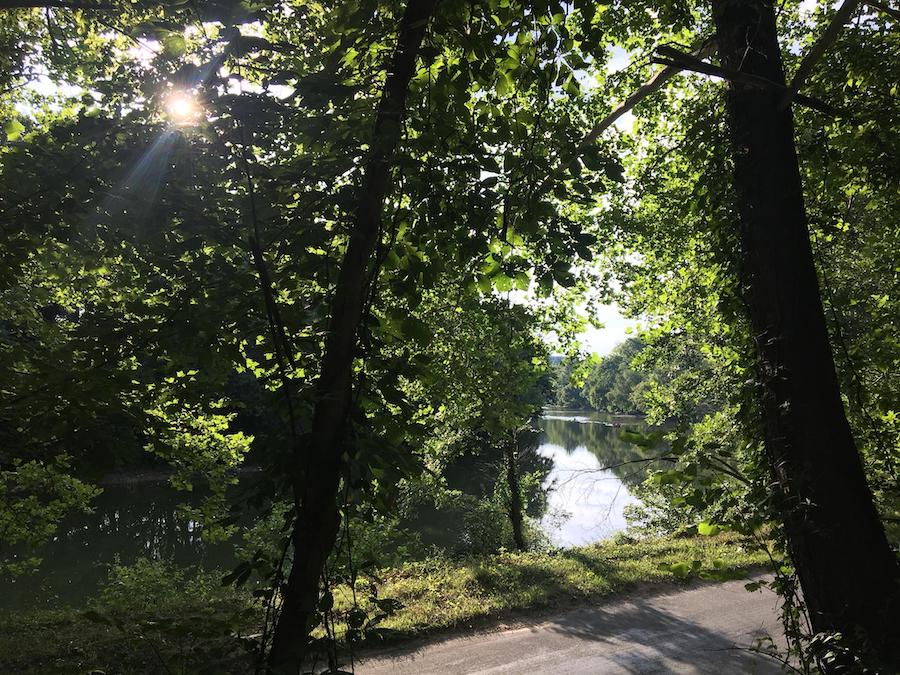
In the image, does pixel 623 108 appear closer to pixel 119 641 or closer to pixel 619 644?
pixel 619 644

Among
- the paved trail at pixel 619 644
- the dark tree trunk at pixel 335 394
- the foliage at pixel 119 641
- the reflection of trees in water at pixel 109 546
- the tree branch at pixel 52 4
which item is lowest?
the reflection of trees in water at pixel 109 546

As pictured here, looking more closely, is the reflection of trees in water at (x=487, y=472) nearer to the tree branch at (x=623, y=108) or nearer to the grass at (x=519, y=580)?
the grass at (x=519, y=580)

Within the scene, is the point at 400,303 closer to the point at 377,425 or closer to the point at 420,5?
the point at 377,425

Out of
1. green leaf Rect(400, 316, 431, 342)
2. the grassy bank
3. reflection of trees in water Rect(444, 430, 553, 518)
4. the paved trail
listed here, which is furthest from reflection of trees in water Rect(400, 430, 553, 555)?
green leaf Rect(400, 316, 431, 342)

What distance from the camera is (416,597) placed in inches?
264

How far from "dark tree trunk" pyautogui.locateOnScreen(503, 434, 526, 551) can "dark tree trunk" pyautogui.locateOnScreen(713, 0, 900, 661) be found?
944 cm

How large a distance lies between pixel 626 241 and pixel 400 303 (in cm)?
869

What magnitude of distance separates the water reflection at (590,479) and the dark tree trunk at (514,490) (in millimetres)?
883

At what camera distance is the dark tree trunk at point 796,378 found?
6.22 feet

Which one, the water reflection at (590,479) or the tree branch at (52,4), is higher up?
the tree branch at (52,4)

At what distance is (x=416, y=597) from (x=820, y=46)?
6592mm

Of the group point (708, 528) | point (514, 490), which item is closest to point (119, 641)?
point (708, 528)

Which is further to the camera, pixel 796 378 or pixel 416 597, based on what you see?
A: pixel 416 597

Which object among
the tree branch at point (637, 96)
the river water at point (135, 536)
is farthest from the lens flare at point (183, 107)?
the river water at point (135, 536)
